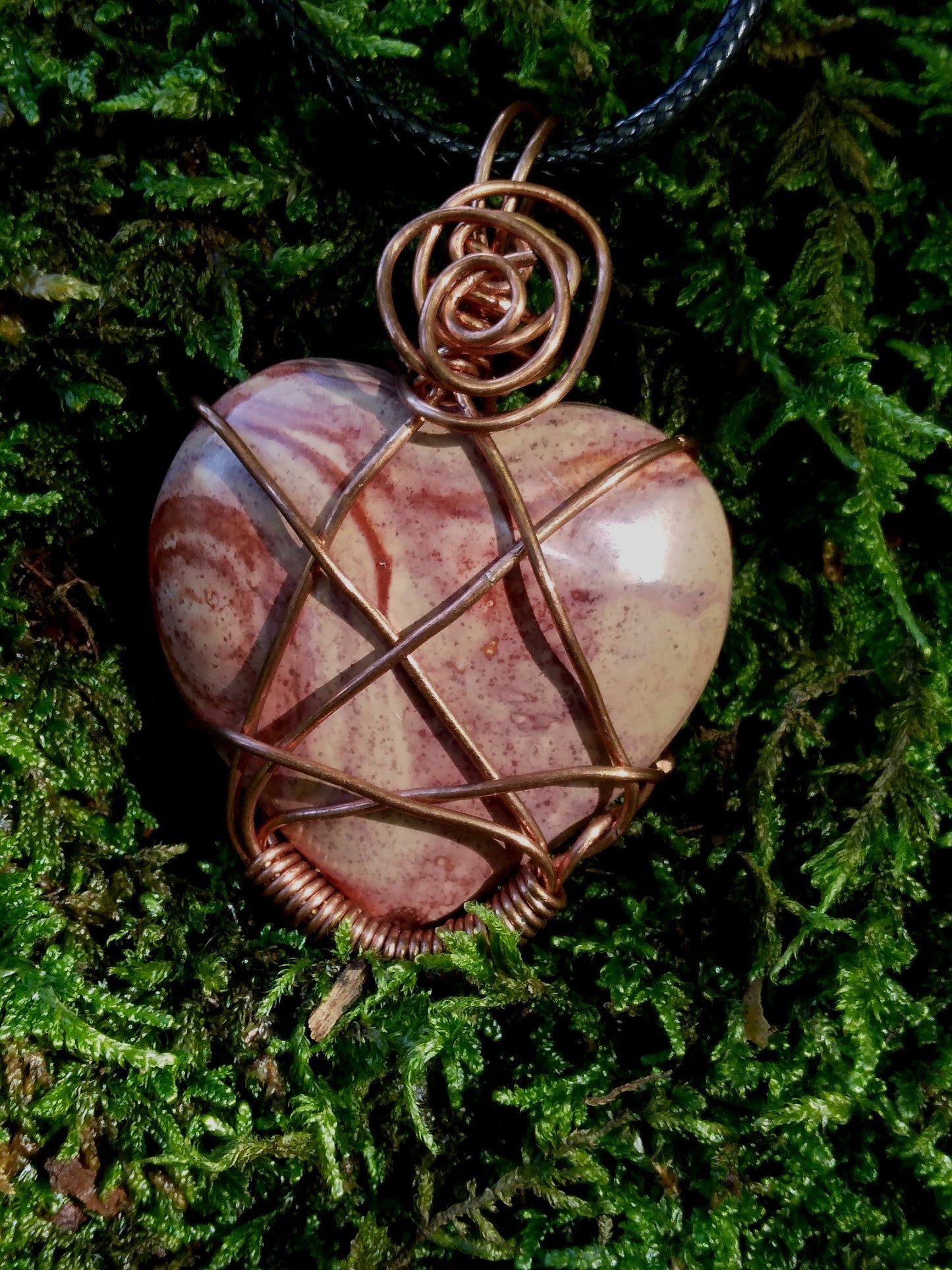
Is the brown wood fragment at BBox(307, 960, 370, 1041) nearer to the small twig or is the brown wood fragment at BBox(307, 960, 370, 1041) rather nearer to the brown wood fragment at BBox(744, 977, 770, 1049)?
the small twig

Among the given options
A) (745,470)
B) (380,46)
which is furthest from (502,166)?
(745,470)

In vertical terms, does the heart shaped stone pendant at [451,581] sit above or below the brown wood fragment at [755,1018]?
above

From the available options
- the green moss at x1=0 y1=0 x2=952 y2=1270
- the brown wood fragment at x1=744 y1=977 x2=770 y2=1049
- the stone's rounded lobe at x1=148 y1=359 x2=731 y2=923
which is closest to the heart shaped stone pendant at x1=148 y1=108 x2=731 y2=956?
the stone's rounded lobe at x1=148 y1=359 x2=731 y2=923

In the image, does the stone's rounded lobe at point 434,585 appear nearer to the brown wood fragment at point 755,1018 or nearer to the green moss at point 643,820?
the green moss at point 643,820

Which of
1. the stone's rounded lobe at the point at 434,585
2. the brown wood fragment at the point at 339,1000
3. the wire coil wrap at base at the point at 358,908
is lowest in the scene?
the brown wood fragment at the point at 339,1000

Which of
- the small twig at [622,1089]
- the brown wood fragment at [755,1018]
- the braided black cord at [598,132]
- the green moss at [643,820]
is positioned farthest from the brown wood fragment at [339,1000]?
the braided black cord at [598,132]

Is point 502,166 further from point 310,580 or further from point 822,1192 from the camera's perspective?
point 822,1192
